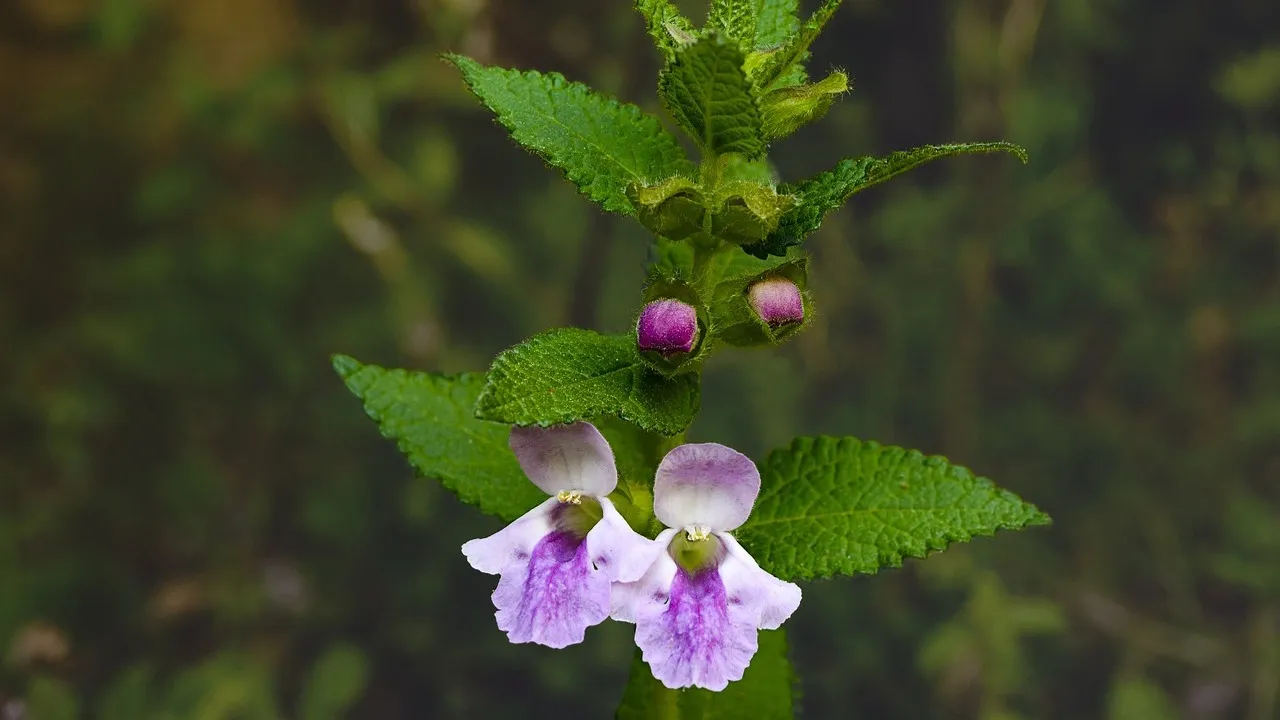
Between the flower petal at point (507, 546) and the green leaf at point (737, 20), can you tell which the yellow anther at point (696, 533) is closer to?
the flower petal at point (507, 546)

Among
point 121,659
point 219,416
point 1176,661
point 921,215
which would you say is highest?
point 921,215

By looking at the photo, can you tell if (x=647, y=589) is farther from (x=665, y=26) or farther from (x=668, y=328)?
(x=665, y=26)

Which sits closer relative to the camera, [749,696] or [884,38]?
[749,696]

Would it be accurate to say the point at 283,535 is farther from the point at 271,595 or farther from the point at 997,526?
the point at 997,526

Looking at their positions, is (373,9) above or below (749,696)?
above

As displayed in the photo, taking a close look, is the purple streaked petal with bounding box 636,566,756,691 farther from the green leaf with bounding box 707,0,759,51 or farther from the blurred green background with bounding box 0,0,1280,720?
the blurred green background with bounding box 0,0,1280,720

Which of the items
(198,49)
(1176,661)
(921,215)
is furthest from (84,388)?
(1176,661)

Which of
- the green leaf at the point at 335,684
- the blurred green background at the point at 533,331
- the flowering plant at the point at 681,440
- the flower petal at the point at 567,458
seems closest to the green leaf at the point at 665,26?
the flowering plant at the point at 681,440

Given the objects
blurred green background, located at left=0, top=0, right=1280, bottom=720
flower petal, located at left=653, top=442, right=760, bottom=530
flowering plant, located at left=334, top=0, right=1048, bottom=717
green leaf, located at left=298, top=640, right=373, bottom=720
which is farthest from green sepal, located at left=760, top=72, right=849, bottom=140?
→ green leaf, located at left=298, top=640, right=373, bottom=720
